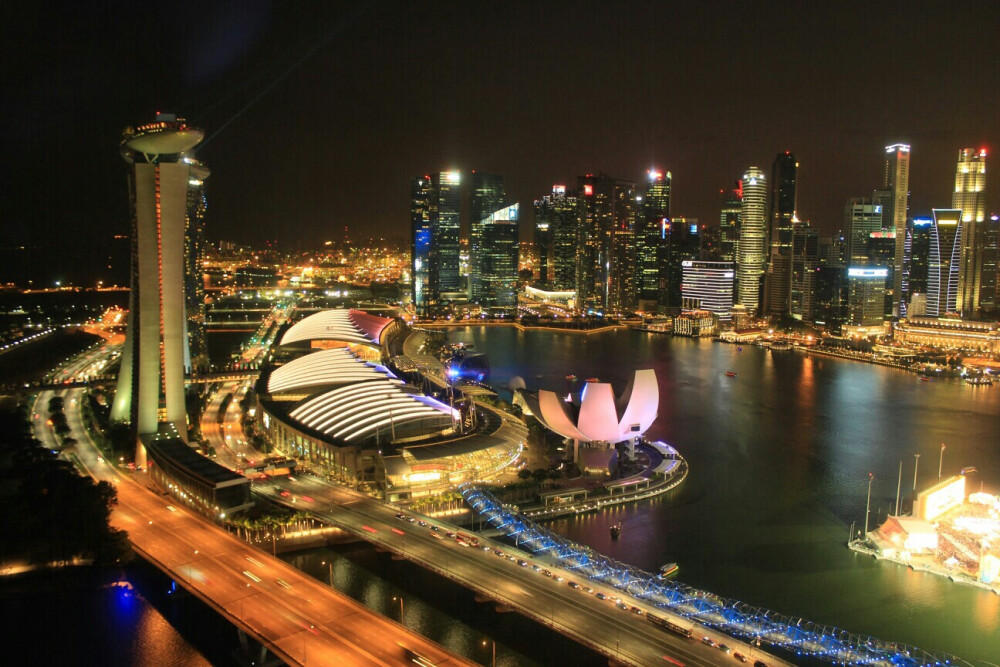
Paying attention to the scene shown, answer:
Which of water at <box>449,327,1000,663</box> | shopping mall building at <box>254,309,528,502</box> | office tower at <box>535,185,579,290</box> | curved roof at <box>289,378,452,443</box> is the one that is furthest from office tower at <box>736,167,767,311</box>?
curved roof at <box>289,378,452,443</box>

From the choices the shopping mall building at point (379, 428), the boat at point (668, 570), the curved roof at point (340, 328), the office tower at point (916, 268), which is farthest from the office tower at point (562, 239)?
the boat at point (668, 570)

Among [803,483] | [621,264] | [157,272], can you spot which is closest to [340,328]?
[157,272]

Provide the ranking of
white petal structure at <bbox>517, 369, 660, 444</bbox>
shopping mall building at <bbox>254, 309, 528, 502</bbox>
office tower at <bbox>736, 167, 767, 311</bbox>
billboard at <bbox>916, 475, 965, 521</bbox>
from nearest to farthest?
billboard at <bbox>916, 475, 965, 521</bbox> → shopping mall building at <bbox>254, 309, 528, 502</bbox> → white petal structure at <bbox>517, 369, 660, 444</bbox> → office tower at <bbox>736, 167, 767, 311</bbox>

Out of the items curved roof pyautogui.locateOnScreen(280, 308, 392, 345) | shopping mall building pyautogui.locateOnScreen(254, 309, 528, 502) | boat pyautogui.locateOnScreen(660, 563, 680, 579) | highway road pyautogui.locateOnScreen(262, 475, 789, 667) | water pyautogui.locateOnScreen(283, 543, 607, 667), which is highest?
curved roof pyautogui.locateOnScreen(280, 308, 392, 345)

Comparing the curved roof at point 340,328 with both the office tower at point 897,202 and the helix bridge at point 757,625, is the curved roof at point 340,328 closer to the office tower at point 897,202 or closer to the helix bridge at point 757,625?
the helix bridge at point 757,625

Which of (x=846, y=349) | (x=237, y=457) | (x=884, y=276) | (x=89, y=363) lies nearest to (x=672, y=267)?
(x=884, y=276)

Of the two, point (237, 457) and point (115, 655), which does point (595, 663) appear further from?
point (237, 457)

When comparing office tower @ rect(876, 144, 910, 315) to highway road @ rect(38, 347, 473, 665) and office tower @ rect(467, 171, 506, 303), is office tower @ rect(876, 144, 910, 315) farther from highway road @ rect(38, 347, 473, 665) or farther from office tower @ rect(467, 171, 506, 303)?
highway road @ rect(38, 347, 473, 665)
